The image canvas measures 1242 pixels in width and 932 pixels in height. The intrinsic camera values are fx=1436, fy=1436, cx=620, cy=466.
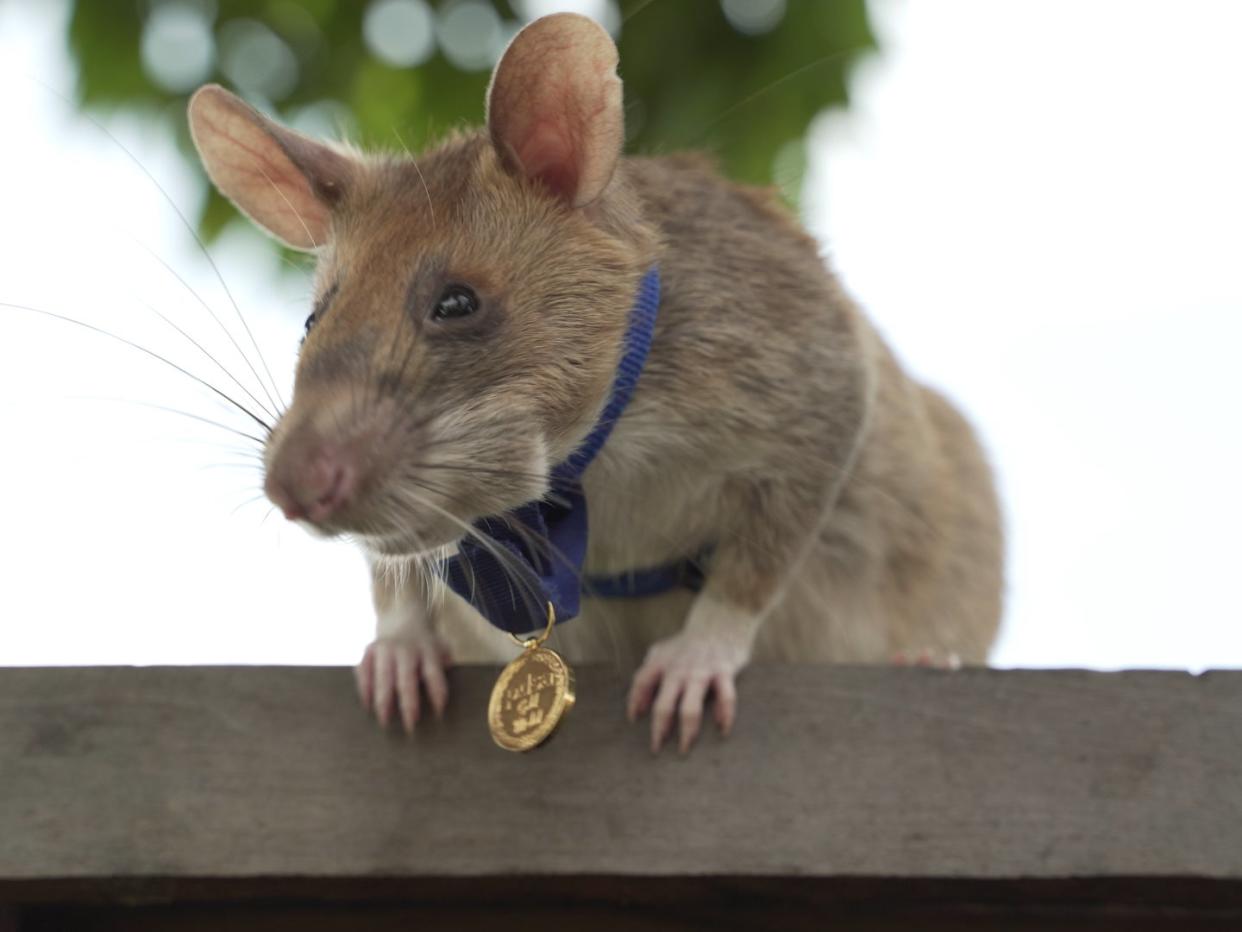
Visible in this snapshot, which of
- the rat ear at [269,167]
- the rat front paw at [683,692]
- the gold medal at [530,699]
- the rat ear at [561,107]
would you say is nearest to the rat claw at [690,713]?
the rat front paw at [683,692]

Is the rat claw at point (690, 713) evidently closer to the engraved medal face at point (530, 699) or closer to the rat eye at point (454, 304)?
the engraved medal face at point (530, 699)

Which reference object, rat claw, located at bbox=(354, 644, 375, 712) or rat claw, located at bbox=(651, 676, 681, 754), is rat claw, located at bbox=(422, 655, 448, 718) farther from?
rat claw, located at bbox=(651, 676, 681, 754)

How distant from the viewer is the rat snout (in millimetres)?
1598

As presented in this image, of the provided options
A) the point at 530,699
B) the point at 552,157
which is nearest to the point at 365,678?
the point at 530,699

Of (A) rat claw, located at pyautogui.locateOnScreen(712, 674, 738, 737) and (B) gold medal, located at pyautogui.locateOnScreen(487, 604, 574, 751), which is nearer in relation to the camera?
(B) gold medal, located at pyautogui.locateOnScreen(487, 604, 574, 751)

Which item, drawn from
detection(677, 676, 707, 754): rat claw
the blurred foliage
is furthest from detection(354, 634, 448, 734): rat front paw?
the blurred foliage

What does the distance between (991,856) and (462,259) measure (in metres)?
1.00

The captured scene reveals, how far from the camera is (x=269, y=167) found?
2139 mm

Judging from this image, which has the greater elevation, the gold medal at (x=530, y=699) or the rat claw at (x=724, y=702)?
the rat claw at (x=724, y=702)

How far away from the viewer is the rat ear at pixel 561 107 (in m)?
1.77

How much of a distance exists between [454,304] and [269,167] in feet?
1.66

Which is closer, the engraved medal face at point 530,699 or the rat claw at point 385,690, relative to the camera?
the engraved medal face at point 530,699

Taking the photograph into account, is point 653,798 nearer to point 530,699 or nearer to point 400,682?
point 530,699

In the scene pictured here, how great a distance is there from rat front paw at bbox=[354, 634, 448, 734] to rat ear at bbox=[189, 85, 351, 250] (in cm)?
63
